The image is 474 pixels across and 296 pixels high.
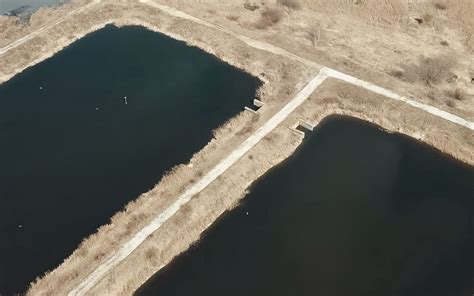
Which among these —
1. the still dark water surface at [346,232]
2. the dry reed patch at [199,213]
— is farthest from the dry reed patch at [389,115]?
the dry reed patch at [199,213]

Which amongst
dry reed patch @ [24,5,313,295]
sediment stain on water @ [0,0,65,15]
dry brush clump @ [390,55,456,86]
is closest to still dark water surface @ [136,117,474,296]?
dry reed patch @ [24,5,313,295]

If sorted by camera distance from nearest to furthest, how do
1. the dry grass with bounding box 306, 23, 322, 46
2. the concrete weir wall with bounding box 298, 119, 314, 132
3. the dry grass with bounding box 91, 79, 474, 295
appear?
the dry grass with bounding box 91, 79, 474, 295 < the concrete weir wall with bounding box 298, 119, 314, 132 < the dry grass with bounding box 306, 23, 322, 46

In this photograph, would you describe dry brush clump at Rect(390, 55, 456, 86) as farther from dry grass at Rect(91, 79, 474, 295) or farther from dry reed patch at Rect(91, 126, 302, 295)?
dry reed patch at Rect(91, 126, 302, 295)

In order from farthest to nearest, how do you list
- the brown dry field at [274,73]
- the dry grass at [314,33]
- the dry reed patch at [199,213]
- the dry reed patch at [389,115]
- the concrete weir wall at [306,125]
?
the dry grass at [314,33] < the concrete weir wall at [306,125] < the dry reed patch at [389,115] < the brown dry field at [274,73] < the dry reed patch at [199,213]

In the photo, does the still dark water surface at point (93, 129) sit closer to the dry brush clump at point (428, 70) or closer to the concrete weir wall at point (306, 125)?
the concrete weir wall at point (306, 125)

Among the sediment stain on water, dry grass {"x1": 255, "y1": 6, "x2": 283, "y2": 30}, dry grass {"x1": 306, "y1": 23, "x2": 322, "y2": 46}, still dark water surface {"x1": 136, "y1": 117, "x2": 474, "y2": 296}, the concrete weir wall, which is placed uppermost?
the sediment stain on water

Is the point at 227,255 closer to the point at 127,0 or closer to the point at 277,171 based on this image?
the point at 277,171
